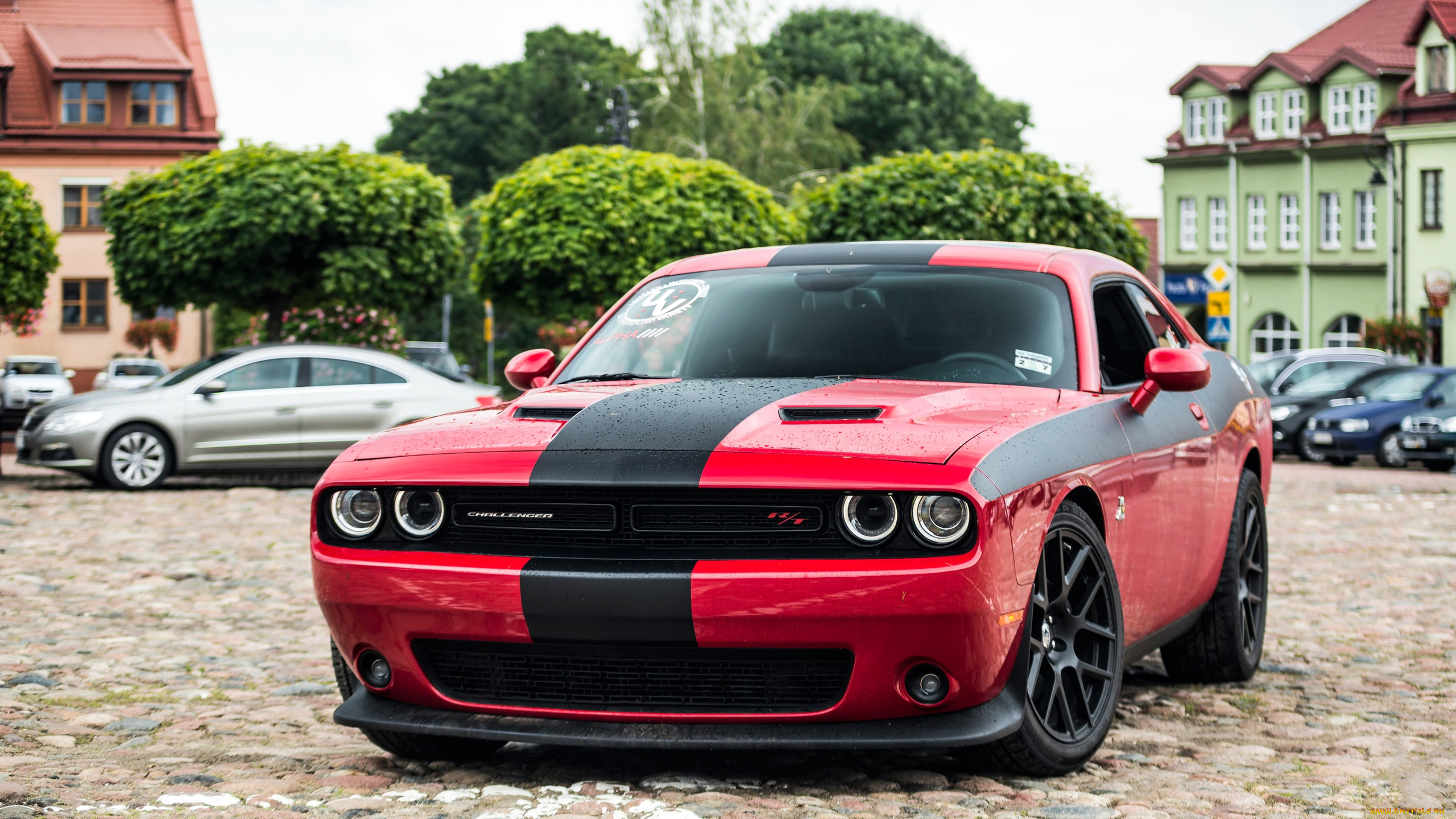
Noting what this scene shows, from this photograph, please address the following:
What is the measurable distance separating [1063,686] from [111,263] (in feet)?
87.8

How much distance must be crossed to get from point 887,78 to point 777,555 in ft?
200

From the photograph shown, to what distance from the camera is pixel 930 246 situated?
19.8 ft

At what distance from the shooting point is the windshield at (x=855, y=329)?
216 inches

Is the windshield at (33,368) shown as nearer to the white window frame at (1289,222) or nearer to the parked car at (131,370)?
the parked car at (131,370)

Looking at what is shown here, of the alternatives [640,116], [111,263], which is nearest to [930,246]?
[111,263]

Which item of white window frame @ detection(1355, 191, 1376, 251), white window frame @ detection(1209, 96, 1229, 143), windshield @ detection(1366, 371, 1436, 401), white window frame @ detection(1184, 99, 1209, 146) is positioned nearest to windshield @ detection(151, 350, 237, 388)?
windshield @ detection(1366, 371, 1436, 401)

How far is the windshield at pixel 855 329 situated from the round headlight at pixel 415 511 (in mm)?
1254

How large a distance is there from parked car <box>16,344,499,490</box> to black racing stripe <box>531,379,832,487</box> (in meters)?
12.8

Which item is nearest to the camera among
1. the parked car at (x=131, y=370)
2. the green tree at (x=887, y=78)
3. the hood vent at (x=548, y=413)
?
the hood vent at (x=548, y=413)

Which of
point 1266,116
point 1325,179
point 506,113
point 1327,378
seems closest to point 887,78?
point 506,113

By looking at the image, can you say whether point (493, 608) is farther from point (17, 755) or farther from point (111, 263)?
point (111, 263)

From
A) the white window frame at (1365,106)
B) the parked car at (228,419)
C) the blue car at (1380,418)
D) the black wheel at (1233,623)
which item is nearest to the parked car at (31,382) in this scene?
the parked car at (228,419)

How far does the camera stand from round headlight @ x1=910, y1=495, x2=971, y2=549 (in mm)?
4242

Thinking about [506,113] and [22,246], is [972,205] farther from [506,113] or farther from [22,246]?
[506,113]
